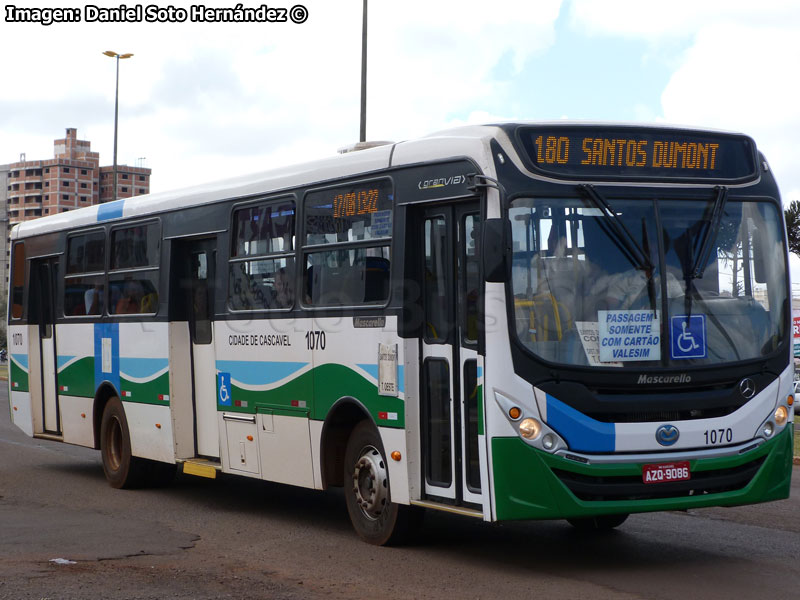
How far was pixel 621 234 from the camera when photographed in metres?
8.60

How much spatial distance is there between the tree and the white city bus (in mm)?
25264

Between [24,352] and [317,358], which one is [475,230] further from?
[24,352]

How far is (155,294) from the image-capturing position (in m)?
13.4

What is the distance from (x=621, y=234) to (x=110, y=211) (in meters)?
7.95

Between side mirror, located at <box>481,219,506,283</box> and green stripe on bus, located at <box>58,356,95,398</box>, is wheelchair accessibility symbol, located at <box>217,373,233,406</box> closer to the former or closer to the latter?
green stripe on bus, located at <box>58,356,95,398</box>

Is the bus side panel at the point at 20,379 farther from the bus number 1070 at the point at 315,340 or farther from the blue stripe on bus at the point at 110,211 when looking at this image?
the bus number 1070 at the point at 315,340

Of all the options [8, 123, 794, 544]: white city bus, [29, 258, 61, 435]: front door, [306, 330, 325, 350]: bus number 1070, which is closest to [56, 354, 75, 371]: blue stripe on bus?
[29, 258, 61, 435]: front door

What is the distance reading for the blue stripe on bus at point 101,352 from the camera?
46.8ft

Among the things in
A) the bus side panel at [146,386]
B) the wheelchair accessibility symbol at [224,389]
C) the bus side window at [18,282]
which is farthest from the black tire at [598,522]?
the bus side window at [18,282]

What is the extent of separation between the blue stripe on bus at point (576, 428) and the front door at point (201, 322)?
4.94 metres

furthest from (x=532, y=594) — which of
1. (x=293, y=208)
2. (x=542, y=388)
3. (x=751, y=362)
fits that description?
(x=293, y=208)

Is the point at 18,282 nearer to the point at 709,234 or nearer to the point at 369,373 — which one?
the point at 369,373

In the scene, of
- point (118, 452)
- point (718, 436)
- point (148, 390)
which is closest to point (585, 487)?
point (718, 436)

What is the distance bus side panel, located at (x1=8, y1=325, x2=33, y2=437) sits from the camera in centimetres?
1648
